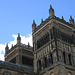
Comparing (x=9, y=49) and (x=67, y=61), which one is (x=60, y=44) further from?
(x=9, y=49)

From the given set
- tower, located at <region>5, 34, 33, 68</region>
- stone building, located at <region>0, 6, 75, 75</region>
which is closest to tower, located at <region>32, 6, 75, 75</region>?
stone building, located at <region>0, 6, 75, 75</region>

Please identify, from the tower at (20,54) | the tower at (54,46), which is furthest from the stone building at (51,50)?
the tower at (20,54)

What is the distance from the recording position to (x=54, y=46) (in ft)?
143

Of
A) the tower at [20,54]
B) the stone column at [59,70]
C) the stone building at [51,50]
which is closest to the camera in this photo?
the stone column at [59,70]

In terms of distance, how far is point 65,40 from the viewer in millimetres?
46375

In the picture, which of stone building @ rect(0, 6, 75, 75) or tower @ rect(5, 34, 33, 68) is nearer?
stone building @ rect(0, 6, 75, 75)

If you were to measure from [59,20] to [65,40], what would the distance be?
5.04m

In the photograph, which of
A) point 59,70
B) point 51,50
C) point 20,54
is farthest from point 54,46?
point 20,54

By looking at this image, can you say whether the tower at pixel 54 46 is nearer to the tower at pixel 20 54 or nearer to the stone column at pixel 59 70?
the stone column at pixel 59 70

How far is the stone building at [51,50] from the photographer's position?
4195cm

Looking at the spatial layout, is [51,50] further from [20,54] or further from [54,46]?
[20,54]

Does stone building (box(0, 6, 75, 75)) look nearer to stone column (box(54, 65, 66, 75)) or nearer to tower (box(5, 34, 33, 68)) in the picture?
stone column (box(54, 65, 66, 75))

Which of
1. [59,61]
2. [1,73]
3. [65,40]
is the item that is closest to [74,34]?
[65,40]

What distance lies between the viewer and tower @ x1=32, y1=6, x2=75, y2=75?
42397 mm
